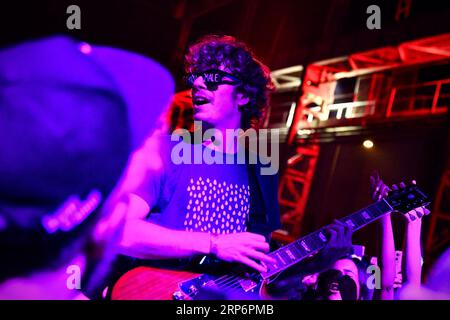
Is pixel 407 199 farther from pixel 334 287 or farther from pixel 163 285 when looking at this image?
pixel 163 285

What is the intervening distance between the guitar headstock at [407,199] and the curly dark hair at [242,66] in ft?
2.98

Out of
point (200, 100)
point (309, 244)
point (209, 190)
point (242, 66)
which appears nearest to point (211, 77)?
point (200, 100)

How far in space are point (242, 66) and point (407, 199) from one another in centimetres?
122

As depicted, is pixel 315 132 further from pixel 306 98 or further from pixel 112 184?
pixel 112 184

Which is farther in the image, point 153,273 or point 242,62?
point 242,62

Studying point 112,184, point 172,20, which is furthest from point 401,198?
point 172,20

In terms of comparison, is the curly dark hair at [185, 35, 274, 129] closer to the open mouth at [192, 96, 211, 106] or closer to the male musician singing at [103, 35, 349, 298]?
the male musician singing at [103, 35, 349, 298]

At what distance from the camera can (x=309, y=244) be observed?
1.96m

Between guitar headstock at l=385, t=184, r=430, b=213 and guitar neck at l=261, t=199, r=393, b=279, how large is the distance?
0.13 ft

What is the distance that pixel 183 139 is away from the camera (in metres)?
1.93

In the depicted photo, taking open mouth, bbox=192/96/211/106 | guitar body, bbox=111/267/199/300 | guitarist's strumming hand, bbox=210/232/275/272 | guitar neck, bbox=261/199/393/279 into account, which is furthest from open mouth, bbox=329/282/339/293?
open mouth, bbox=192/96/211/106
